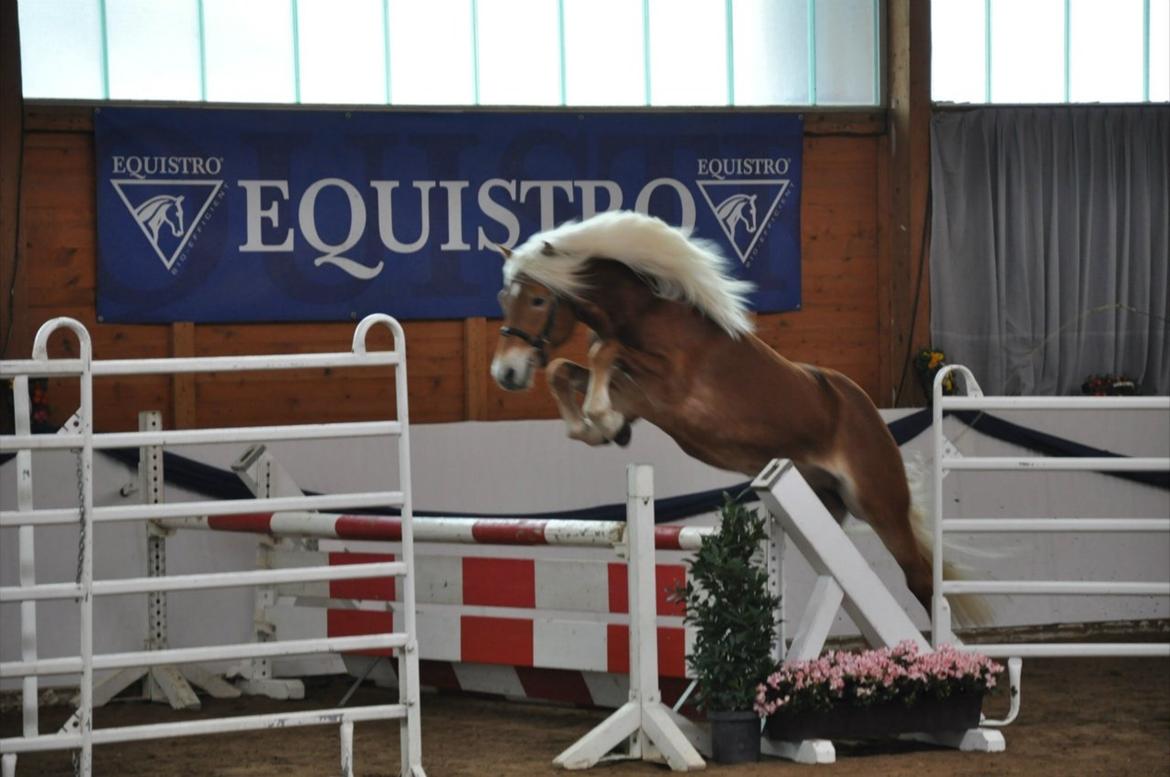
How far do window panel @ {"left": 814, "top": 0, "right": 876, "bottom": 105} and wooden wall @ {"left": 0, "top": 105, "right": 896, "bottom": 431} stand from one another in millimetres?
130

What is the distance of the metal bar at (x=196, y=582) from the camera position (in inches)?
157

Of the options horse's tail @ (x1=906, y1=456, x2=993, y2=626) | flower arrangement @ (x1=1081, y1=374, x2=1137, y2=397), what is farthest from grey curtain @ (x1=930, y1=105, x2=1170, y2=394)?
horse's tail @ (x1=906, y1=456, x2=993, y2=626)

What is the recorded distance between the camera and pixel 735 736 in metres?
4.64

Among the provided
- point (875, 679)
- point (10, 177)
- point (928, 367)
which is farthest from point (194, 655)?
point (928, 367)

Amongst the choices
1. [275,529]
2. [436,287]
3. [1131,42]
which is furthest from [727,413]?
[1131,42]

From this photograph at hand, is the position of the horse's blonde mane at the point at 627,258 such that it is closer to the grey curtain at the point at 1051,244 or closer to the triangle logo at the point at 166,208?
the triangle logo at the point at 166,208

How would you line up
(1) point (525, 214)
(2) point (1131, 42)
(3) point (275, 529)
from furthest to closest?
(2) point (1131, 42)
(1) point (525, 214)
(3) point (275, 529)

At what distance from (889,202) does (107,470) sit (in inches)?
150

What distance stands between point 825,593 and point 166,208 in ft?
12.3

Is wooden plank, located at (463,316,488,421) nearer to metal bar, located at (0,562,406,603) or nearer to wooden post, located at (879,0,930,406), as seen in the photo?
wooden post, located at (879,0,930,406)

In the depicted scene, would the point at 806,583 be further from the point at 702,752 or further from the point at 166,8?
the point at 166,8

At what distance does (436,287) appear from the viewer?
750 cm

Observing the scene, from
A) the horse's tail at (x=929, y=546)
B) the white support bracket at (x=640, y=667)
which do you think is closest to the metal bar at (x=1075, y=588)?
the horse's tail at (x=929, y=546)

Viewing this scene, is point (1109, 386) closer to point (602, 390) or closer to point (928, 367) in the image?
point (928, 367)
